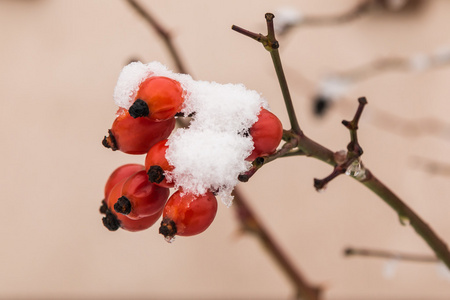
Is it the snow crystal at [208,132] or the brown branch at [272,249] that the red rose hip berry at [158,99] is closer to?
the snow crystal at [208,132]

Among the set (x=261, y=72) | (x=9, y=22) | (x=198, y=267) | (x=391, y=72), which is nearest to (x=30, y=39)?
(x=9, y=22)

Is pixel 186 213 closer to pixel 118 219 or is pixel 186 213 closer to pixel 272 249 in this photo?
pixel 118 219

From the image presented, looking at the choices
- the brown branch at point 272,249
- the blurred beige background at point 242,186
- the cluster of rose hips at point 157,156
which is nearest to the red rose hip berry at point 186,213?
the cluster of rose hips at point 157,156

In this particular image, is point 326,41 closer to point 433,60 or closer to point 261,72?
point 261,72

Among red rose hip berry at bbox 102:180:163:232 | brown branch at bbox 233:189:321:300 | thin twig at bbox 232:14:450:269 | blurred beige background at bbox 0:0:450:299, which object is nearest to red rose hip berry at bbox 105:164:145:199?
red rose hip berry at bbox 102:180:163:232

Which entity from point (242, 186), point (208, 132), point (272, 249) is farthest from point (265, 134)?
point (242, 186)

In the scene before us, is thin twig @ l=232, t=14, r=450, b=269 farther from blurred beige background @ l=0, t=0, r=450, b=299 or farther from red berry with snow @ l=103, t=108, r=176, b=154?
blurred beige background @ l=0, t=0, r=450, b=299
